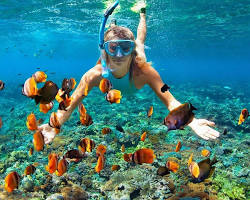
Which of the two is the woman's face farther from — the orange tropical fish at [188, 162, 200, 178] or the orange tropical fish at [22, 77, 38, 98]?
the orange tropical fish at [188, 162, 200, 178]

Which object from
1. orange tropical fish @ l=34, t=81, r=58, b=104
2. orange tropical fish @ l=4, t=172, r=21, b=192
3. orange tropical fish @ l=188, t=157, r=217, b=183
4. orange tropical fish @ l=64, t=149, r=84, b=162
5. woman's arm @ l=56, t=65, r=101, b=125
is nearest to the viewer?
orange tropical fish @ l=34, t=81, r=58, b=104

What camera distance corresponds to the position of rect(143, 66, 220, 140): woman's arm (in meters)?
3.32

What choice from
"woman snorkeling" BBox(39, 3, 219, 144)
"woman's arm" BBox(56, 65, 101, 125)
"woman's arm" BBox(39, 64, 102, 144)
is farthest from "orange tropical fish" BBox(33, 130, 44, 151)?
"woman's arm" BBox(56, 65, 101, 125)

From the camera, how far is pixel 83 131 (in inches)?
390

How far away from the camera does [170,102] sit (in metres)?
4.47

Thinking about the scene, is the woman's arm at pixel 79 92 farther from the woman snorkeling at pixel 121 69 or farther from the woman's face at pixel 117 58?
the woman's face at pixel 117 58

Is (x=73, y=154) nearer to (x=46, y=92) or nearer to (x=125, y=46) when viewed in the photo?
(x=46, y=92)

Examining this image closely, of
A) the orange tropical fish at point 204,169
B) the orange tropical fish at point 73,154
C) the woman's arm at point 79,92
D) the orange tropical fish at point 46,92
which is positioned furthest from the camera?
the woman's arm at point 79,92

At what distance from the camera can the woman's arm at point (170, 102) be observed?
3.32 m

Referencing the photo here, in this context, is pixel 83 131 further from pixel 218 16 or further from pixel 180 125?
pixel 218 16

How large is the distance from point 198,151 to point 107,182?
444 cm

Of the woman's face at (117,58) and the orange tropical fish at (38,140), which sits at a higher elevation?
the woman's face at (117,58)

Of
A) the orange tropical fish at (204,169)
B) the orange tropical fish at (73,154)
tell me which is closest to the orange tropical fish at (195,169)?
the orange tropical fish at (204,169)

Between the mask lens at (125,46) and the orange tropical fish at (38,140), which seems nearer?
the orange tropical fish at (38,140)
